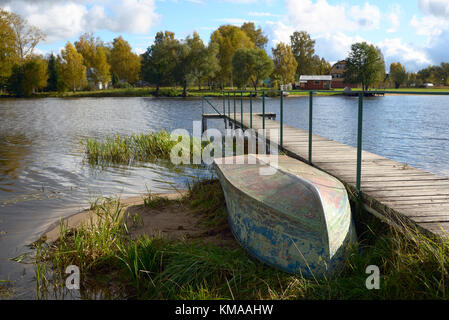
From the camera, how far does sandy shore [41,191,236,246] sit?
197 inches

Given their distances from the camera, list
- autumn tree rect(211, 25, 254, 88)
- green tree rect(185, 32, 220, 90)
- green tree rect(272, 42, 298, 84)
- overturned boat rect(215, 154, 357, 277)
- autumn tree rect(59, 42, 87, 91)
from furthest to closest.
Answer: green tree rect(272, 42, 298, 84) < autumn tree rect(211, 25, 254, 88) < autumn tree rect(59, 42, 87, 91) < green tree rect(185, 32, 220, 90) < overturned boat rect(215, 154, 357, 277)

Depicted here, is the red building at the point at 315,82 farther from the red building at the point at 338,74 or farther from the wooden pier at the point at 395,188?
the wooden pier at the point at 395,188

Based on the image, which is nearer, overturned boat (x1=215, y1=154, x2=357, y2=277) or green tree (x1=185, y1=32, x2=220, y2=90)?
overturned boat (x1=215, y1=154, x2=357, y2=277)

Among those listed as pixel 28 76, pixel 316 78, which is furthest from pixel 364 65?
pixel 28 76

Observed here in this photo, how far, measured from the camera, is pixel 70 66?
58438mm

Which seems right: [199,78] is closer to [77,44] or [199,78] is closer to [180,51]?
[180,51]

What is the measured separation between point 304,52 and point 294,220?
84.6 metres

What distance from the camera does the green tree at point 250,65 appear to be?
180 feet

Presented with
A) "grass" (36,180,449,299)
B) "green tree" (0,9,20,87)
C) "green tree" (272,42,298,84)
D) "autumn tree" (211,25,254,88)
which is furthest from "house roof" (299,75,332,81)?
"grass" (36,180,449,299)

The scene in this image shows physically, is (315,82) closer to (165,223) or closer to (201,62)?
(201,62)

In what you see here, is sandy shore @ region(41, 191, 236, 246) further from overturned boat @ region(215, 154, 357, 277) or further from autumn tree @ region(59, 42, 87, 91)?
autumn tree @ region(59, 42, 87, 91)

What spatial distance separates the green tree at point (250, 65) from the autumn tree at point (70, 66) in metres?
23.3

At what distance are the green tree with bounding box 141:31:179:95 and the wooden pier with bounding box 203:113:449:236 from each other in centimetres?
4983
